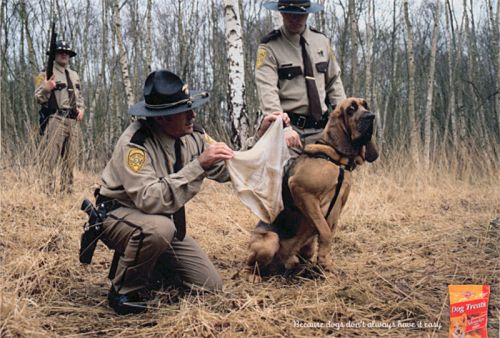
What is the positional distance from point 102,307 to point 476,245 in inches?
139

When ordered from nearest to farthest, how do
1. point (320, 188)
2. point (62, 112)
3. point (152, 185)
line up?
1. point (152, 185)
2. point (320, 188)
3. point (62, 112)

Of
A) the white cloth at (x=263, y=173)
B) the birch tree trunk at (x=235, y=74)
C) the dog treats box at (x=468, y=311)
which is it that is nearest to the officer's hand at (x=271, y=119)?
the white cloth at (x=263, y=173)

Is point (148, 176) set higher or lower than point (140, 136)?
lower

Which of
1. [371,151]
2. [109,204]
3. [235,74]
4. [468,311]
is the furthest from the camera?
[235,74]

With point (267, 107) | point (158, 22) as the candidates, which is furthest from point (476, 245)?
point (158, 22)

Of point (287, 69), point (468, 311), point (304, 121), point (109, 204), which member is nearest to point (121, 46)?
point (287, 69)

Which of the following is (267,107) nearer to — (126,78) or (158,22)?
(126,78)

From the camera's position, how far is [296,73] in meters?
3.89

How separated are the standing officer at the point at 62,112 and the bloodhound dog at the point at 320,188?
4327 millimetres

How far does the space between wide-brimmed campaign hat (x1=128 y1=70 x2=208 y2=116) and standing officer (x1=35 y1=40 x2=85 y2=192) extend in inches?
169

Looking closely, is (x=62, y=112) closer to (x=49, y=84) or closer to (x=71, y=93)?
(x=71, y=93)

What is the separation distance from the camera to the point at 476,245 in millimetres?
4484

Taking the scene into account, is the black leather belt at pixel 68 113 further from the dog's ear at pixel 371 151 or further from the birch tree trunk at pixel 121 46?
the dog's ear at pixel 371 151

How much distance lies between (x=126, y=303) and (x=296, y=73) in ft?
7.45
